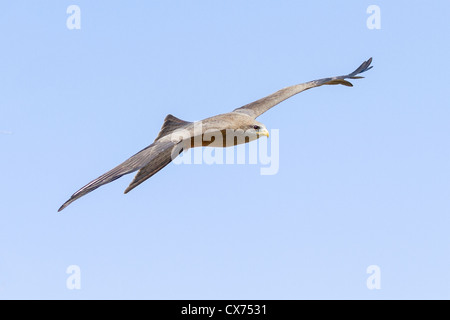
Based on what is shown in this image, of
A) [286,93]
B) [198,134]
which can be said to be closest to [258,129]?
[198,134]

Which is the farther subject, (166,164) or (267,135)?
(267,135)

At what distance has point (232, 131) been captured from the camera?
11.7 meters

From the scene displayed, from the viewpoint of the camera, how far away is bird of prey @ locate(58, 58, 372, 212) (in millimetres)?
9209

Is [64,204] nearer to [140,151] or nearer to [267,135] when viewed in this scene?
[140,151]

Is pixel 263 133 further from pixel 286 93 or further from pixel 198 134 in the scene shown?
pixel 286 93

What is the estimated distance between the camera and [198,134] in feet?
36.3

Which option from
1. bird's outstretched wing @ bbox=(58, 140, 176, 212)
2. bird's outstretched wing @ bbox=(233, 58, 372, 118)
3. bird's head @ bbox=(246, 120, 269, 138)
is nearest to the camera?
bird's outstretched wing @ bbox=(58, 140, 176, 212)

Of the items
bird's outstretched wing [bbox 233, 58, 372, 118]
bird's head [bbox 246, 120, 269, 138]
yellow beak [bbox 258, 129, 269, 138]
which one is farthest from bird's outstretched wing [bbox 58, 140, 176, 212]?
bird's outstretched wing [bbox 233, 58, 372, 118]

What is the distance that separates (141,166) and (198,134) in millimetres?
2116

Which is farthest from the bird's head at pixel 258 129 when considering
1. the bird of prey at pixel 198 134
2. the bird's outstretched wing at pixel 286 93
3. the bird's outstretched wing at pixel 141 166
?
the bird's outstretched wing at pixel 141 166

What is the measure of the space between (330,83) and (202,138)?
4713mm

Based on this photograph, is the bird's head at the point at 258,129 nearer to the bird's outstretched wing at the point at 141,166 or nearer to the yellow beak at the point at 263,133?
the yellow beak at the point at 263,133

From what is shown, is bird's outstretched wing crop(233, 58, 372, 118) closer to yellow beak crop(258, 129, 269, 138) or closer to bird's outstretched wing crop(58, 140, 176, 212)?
yellow beak crop(258, 129, 269, 138)
